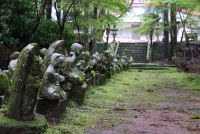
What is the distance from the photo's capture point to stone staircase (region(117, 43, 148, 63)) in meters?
20.9

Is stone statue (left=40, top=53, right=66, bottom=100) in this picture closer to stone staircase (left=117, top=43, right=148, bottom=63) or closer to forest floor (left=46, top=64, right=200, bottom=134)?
forest floor (left=46, top=64, right=200, bottom=134)

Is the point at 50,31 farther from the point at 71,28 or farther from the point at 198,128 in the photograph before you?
the point at 198,128

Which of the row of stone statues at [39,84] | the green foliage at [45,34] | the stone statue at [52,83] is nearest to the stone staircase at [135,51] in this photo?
the green foliage at [45,34]

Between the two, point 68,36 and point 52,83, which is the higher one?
point 68,36

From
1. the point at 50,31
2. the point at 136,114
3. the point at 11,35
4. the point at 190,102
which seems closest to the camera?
the point at 136,114

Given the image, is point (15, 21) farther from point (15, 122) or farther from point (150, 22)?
point (150, 22)

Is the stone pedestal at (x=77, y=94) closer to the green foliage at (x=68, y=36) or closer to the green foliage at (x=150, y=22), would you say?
the green foliage at (x=68, y=36)

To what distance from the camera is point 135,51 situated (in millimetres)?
22000

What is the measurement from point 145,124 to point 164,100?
90.0 inches

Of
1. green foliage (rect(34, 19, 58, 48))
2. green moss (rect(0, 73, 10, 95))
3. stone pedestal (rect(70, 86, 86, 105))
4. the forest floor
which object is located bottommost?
the forest floor

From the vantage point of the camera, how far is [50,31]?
8.32 metres

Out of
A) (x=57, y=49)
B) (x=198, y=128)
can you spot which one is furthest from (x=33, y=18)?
(x=198, y=128)

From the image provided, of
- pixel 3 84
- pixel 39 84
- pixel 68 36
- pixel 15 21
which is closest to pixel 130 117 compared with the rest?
pixel 39 84

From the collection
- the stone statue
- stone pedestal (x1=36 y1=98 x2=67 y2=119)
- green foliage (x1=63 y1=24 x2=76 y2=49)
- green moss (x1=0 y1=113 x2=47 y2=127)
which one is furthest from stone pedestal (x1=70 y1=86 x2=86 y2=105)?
green foliage (x1=63 y1=24 x2=76 y2=49)
